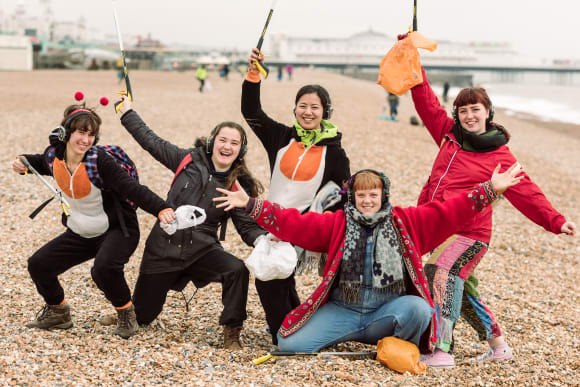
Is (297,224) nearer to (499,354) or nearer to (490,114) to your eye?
(490,114)

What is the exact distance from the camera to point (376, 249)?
3.74 meters

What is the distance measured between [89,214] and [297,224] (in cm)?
144

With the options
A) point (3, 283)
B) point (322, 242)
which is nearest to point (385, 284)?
point (322, 242)

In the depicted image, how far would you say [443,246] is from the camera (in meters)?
4.04

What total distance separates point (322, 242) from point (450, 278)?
35.0 inches

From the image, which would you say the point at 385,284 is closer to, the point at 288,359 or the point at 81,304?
the point at 288,359

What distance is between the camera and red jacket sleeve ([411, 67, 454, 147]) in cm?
435

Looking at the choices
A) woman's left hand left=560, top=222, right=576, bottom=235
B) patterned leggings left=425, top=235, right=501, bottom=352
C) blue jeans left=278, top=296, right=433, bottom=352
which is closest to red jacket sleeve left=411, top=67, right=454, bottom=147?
patterned leggings left=425, top=235, right=501, bottom=352

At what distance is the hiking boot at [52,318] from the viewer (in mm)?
4219

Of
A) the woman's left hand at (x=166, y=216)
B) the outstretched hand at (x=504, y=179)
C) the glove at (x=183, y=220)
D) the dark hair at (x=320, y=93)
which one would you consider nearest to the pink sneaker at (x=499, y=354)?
the outstretched hand at (x=504, y=179)

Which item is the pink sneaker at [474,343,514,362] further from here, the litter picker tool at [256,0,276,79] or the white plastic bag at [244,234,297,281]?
the litter picker tool at [256,0,276,79]

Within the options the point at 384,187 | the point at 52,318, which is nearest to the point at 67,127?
the point at 52,318

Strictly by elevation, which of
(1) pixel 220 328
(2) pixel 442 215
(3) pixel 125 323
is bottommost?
(1) pixel 220 328

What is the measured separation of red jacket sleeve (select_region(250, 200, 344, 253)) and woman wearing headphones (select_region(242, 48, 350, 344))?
0.32 meters
